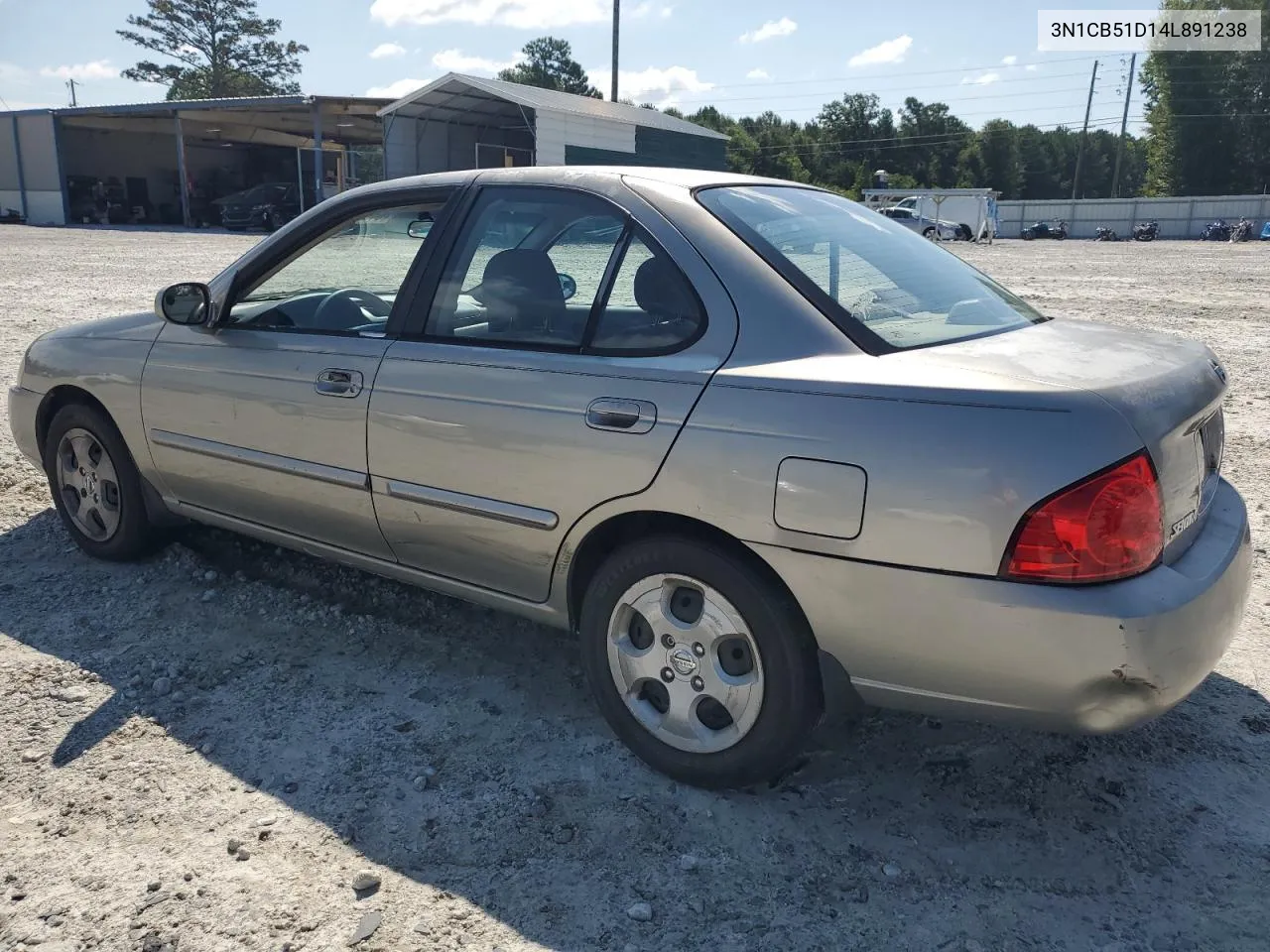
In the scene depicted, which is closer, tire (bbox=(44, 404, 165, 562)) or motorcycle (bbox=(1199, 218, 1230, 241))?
tire (bbox=(44, 404, 165, 562))

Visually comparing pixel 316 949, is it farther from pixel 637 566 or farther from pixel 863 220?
pixel 863 220

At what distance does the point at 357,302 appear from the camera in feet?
12.2

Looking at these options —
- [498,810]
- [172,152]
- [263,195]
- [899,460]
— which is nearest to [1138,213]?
[263,195]

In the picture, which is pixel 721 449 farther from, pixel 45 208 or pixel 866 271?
pixel 45 208

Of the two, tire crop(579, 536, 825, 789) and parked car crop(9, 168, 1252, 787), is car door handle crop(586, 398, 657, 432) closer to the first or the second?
parked car crop(9, 168, 1252, 787)

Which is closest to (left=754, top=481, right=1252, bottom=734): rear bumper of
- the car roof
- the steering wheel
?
the car roof

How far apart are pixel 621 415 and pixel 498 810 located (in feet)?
3.75

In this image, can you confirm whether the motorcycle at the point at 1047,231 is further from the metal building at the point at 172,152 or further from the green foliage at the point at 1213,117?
the metal building at the point at 172,152

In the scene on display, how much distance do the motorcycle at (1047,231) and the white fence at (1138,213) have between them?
4.67 feet

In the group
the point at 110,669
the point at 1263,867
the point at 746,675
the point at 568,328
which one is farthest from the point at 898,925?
the point at 110,669

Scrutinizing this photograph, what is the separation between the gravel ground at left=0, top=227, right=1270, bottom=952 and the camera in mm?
2322

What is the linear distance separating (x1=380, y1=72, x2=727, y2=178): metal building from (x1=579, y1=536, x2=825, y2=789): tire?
3115 centimetres

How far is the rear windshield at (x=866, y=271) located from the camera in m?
2.68

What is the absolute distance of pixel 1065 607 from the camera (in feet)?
7.15
